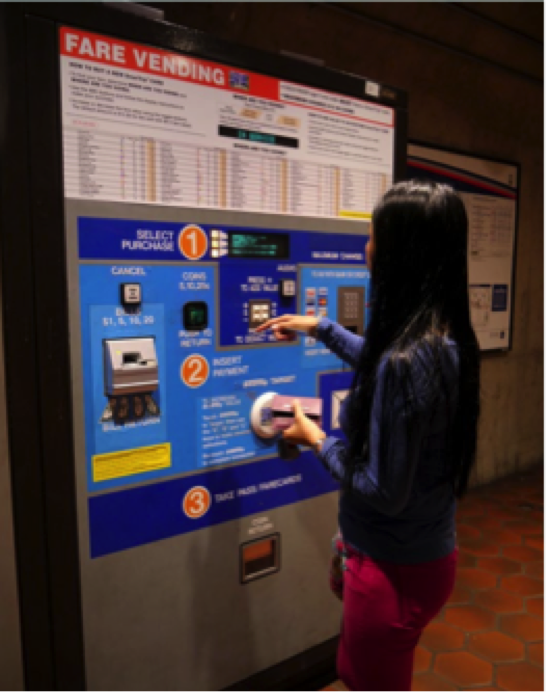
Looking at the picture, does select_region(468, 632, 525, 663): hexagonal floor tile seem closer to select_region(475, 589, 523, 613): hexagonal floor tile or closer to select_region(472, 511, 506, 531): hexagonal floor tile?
select_region(475, 589, 523, 613): hexagonal floor tile

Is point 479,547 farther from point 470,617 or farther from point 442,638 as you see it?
point 442,638

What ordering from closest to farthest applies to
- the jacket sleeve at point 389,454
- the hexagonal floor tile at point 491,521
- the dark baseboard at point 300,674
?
the jacket sleeve at point 389,454 < the dark baseboard at point 300,674 < the hexagonal floor tile at point 491,521

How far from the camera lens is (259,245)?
178cm

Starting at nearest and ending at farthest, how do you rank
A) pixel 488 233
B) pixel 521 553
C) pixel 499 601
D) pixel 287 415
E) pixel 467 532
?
pixel 287 415 < pixel 499 601 < pixel 521 553 < pixel 467 532 < pixel 488 233

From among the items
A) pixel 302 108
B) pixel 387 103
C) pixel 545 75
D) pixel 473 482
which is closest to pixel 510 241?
pixel 545 75

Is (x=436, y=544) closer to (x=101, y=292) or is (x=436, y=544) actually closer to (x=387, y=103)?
(x=101, y=292)

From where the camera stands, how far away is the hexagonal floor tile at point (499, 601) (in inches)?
104

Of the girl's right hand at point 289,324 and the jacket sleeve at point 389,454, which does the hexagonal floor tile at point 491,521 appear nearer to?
the girl's right hand at point 289,324

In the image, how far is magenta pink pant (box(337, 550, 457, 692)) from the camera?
1.30 meters

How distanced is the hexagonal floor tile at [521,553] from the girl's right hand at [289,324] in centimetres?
217

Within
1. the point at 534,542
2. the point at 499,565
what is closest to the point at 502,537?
the point at 534,542

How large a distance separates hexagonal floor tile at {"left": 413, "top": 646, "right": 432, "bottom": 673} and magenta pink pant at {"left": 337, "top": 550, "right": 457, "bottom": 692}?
101 centimetres

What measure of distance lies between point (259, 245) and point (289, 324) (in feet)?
0.88

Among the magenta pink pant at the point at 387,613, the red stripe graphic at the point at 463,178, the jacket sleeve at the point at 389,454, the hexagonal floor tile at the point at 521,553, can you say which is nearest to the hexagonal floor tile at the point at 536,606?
the hexagonal floor tile at the point at 521,553
